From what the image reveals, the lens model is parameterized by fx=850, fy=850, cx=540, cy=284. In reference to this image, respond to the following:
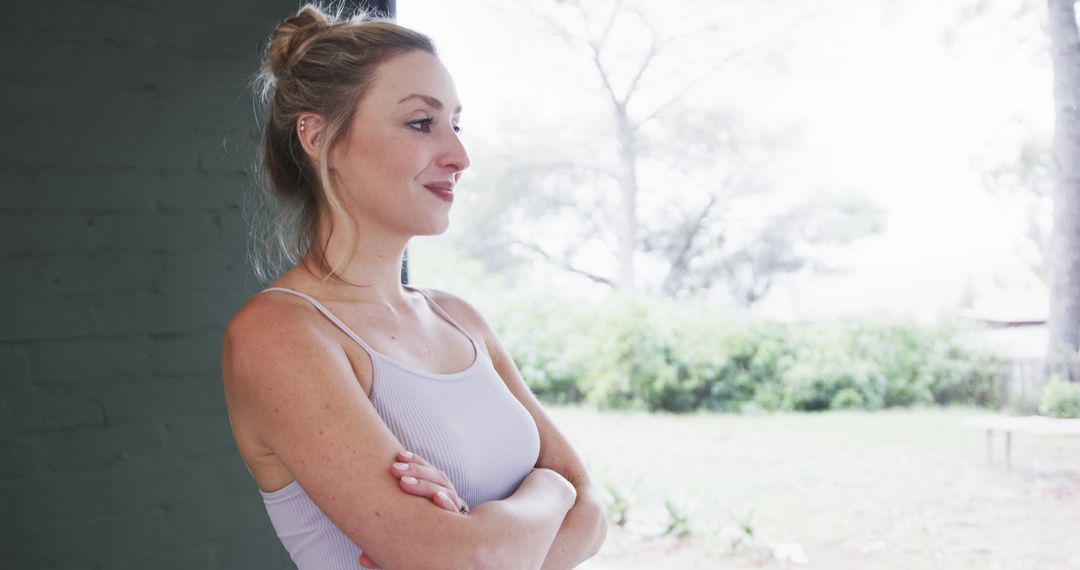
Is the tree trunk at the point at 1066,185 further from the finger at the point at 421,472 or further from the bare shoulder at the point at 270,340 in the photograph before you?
the bare shoulder at the point at 270,340

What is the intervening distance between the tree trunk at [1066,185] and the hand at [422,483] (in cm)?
189

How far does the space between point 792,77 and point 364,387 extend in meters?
2.96

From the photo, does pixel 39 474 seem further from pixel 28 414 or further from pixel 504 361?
pixel 504 361

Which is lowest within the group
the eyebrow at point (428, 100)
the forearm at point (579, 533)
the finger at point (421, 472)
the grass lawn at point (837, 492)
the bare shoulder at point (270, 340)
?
the grass lawn at point (837, 492)

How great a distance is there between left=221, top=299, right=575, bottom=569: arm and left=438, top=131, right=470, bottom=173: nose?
0.32 meters

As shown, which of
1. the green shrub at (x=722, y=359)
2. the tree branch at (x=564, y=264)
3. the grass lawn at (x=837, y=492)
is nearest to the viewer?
the grass lawn at (x=837, y=492)

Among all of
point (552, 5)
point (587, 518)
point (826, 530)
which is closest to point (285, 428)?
point (587, 518)

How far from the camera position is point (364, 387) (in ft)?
3.87

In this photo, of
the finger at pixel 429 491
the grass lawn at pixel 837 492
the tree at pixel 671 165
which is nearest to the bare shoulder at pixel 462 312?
the finger at pixel 429 491

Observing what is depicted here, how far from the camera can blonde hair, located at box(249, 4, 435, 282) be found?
1.29 m

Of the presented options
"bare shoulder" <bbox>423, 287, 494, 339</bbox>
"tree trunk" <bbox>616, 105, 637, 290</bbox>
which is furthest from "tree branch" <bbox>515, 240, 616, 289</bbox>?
"bare shoulder" <bbox>423, 287, 494, 339</bbox>

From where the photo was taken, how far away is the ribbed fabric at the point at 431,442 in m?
1.16

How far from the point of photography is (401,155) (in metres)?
1.27

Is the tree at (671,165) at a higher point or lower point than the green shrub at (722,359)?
higher
